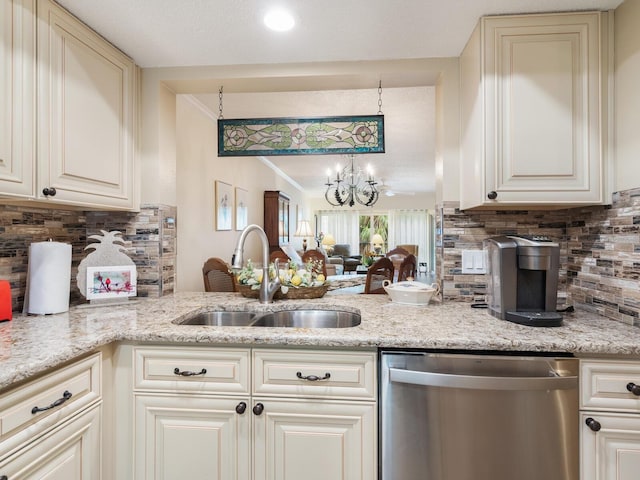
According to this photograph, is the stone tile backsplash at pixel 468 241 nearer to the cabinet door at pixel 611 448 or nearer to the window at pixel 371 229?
the cabinet door at pixel 611 448

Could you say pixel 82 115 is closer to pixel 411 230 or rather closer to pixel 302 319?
pixel 302 319

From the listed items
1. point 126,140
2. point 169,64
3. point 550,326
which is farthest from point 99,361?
point 550,326

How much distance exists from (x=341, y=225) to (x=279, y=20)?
10070 millimetres

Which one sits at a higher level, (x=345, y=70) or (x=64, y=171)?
(x=345, y=70)

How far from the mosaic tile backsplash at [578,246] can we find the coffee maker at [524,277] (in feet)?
0.84

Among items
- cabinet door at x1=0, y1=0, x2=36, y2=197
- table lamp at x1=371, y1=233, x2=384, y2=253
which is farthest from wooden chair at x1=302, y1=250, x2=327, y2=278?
table lamp at x1=371, y1=233, x2=384, y2=253

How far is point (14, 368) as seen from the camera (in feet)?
3.21

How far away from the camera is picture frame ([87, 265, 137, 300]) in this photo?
179 centimetres

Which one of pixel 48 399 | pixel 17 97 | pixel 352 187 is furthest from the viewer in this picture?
pixel 352 187

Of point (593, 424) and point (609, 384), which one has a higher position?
point (609, 384)

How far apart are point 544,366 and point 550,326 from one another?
0.22m

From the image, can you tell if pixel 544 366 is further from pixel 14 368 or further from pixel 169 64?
pixel 169 64

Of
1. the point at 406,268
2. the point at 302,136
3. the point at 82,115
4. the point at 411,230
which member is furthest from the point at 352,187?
the point at 411,230

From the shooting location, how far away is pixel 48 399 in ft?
3.57
